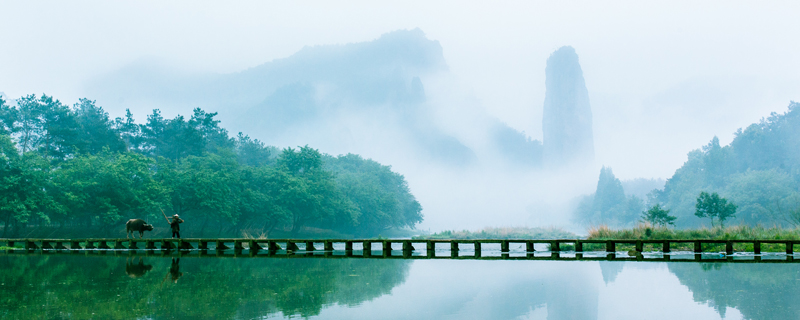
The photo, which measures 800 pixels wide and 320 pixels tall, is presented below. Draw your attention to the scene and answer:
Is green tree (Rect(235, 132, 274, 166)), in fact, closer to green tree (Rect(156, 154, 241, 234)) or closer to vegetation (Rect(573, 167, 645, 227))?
green tree (Rect(156, 154, 241, 234))

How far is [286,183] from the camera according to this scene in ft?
218

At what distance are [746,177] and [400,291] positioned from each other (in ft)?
246

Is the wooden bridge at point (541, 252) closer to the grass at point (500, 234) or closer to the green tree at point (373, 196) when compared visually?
the grass at point (500, 234)

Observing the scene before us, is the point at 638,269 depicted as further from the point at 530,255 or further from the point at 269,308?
the point at 269,308

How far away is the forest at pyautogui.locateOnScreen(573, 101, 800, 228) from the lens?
246ft

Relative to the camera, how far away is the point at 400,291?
1747 centimetres

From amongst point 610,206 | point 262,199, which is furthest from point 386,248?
point 610,206

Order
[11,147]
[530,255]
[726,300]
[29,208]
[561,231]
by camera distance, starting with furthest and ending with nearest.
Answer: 1. [561,231]
2. [11,147]
3. [29,208]
4. [530,255]
5. [726,300]

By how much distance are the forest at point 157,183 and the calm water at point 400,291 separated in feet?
68.1

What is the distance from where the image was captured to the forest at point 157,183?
47.9 m

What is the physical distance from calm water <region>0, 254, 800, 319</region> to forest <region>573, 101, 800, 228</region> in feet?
195

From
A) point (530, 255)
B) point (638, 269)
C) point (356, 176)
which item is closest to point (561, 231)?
point (356, 176)

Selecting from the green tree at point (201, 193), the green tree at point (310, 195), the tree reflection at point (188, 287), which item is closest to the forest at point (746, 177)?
the green tree at point (310, 195)

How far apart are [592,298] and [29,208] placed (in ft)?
140
